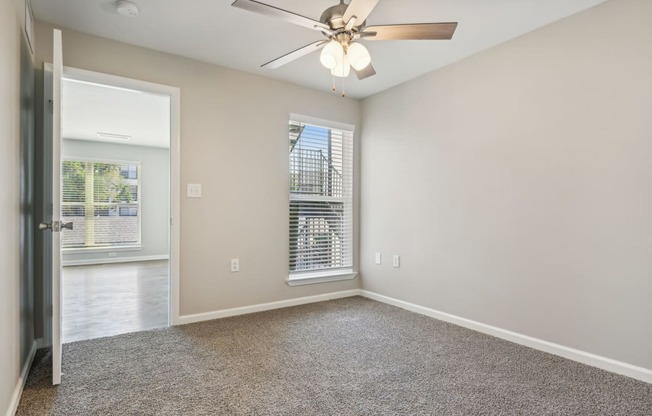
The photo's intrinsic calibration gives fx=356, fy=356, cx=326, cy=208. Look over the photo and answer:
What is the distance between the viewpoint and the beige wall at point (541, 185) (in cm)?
216

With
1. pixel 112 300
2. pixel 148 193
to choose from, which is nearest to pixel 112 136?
pixel 148 193

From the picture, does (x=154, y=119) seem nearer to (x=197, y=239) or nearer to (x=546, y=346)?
(x=197, y=239)

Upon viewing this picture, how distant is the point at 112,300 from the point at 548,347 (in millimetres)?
4334

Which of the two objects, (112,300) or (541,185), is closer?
(541,185)

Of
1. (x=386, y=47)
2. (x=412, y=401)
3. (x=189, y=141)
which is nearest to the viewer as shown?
(x=412, y=401)

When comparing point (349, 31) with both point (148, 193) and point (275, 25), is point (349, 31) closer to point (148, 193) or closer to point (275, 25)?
point (275, 25)

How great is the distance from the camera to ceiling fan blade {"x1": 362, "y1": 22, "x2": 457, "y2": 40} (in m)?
1.86

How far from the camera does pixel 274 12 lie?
1.78m

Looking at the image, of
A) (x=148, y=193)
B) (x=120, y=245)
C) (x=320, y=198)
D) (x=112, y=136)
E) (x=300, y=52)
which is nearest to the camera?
(x=300, y=52)

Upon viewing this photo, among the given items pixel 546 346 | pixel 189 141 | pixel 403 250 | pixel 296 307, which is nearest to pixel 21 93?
pixel 189 141

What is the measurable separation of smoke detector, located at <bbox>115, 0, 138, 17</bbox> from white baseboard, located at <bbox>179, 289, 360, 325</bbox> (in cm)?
237

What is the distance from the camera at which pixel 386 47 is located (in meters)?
2.87

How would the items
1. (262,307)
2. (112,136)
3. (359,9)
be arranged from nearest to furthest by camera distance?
1. (359,9)
2. (262,307)
3. (112,136)

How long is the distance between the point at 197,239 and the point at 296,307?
3.99 feet
